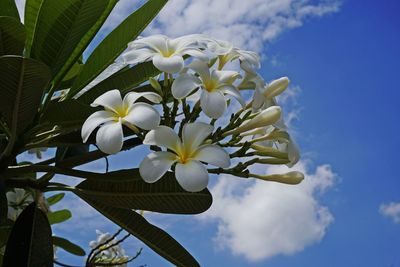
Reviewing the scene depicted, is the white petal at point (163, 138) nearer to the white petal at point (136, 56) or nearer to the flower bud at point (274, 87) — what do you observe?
the white petal at point (136, 56)

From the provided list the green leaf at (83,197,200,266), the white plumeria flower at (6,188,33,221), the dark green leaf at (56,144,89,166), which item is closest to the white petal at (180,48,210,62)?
the green leaf at (83,197,200,266)

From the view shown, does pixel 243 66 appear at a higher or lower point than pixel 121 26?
lower

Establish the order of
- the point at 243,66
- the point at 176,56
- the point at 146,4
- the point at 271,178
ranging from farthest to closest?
1. the point at 146,4
2. the point at 271,178
3. the point at 243,66
4. the point at 176,56

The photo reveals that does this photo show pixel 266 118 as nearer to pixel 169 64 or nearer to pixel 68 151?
pixel 169 64

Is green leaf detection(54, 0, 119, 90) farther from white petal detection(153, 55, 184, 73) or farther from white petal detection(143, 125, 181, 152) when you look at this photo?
white petal detection(143, 125, 181, 152)

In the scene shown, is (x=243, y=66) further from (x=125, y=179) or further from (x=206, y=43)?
(x=125, y=179)

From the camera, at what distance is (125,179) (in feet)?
4.79

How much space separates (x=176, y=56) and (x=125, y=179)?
0.39 metres

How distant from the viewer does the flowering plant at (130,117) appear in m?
1.12

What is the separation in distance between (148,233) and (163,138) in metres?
0.55

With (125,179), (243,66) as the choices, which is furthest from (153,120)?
(125,179)

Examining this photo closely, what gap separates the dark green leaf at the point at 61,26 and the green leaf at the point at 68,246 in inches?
36.9

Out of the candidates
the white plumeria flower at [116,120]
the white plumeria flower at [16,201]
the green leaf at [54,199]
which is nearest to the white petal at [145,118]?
the white plumeria flower at [116,120]

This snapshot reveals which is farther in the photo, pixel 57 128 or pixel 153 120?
pixel 57 128
